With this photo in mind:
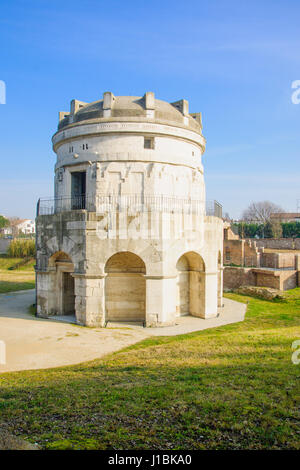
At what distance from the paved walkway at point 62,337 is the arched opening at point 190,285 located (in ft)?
2.44

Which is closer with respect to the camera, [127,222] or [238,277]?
[127,222]

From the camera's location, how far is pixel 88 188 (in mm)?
18906

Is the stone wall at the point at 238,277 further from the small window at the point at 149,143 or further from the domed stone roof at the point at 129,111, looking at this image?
the small window at the point at 149,143

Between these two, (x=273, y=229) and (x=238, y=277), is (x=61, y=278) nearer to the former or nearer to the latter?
(x=238, y=277)

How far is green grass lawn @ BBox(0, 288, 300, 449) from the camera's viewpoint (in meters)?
5.29

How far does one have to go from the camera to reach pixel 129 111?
19.1 m

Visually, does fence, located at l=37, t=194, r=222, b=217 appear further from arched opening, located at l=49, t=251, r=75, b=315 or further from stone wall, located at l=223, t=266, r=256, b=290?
stone wall, located at l=223, t=266, r=256, b=290

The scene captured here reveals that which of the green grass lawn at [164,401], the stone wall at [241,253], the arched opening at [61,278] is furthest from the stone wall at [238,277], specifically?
the green grass lawn at [164,401]

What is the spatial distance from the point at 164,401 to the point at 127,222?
11.0 meters

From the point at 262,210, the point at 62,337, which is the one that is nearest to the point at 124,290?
the point at 62,337

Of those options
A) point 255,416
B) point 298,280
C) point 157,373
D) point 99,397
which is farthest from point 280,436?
point 298,280

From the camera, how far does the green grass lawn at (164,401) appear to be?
5293 mm
